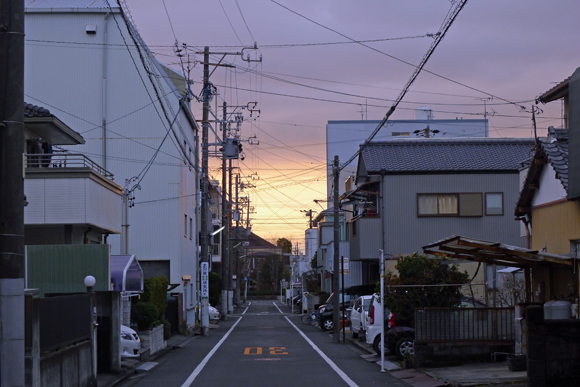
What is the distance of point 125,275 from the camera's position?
20.0 meters

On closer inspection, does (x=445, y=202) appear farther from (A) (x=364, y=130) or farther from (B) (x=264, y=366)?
(A) (x=364, y=130)

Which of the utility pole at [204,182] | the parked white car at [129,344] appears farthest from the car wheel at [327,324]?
the parked white car at [129,344]

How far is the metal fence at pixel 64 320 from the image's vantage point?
11.4 meters

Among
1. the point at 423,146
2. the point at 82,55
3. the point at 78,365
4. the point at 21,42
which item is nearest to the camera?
the point at 21,42

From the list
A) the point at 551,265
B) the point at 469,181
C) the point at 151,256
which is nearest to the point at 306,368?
the point at 551,265

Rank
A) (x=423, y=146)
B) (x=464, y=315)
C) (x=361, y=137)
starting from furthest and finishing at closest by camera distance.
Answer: (x=361, y=137) < (x=423, y=146) < (x=464, y=315)

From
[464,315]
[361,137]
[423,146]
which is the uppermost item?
[361,137]

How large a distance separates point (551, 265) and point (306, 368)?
6549mm

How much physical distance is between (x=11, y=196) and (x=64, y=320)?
5.65m

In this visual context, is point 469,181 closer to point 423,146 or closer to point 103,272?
point 423,146

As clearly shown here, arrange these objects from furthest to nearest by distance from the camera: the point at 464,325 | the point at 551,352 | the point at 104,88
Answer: the point at 104,88 < the point at 464,325 < the point at 551,352

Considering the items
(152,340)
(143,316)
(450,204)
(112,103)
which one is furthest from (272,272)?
(143,316)

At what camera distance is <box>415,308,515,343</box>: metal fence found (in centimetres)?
1686

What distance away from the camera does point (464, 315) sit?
55.9 ft
